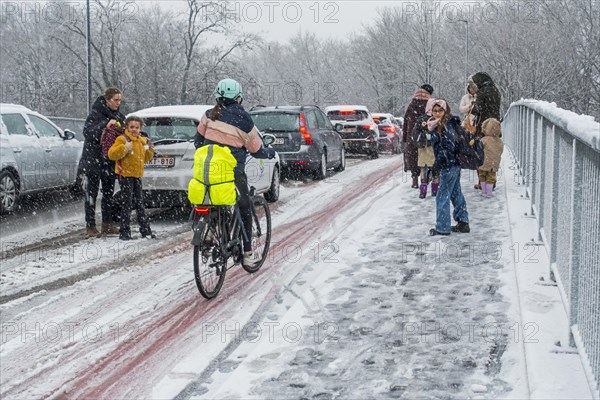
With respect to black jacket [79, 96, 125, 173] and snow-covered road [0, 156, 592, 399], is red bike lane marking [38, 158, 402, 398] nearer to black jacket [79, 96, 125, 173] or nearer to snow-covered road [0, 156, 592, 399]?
snow-covered road [0, 156, 592, 399]

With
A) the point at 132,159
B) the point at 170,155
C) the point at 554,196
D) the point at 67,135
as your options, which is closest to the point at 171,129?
the point at 170,155

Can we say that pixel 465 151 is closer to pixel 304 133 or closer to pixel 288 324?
pixel 288 324

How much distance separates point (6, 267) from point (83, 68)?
2141 inches

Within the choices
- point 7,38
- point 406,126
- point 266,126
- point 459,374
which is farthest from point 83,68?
point 459,374

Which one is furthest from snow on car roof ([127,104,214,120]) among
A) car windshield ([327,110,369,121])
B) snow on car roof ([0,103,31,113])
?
car windshield ([327,110,369,121])

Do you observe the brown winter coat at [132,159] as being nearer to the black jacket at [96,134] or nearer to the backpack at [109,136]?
the backpack at [109,136]

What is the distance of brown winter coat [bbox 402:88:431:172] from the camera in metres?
12.6

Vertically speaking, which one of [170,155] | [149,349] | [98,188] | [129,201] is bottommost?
[149,349]

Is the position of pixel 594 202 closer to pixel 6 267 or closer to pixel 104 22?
pixel 6 267

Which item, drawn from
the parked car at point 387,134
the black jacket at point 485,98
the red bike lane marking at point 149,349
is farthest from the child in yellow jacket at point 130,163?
the parked car at point 387,134

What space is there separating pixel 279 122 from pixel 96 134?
695 cm

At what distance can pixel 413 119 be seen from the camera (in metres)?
12.7

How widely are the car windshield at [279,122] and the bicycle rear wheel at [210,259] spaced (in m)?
9.49

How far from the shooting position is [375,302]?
20.9 feet
